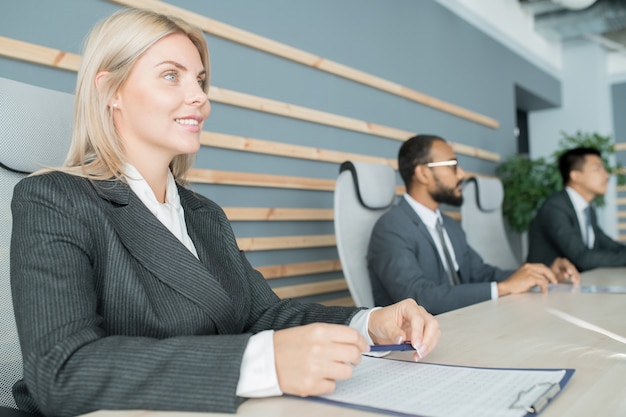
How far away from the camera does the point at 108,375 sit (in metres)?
0.81

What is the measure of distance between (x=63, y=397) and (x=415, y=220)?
1887 millimetres

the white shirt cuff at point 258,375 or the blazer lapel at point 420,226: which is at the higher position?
the blazer lapel at point 420,226

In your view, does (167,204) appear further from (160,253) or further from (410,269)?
(410,269)

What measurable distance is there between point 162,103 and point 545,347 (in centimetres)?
87

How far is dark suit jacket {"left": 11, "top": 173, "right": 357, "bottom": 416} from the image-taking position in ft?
2.64

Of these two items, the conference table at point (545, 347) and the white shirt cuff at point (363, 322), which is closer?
the conference table at point (545, 347)

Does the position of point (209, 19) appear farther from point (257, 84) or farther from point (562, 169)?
point (562, 169)

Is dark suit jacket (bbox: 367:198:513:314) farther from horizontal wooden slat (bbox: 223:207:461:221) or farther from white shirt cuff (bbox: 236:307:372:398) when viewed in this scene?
white shirt cuff (bbox: 236:307:372:398)

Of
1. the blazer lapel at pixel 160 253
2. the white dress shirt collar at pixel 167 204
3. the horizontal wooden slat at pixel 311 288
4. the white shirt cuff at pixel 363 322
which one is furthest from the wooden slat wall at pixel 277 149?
the white shirt cuff at pixel 363 322

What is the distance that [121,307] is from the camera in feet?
3.36

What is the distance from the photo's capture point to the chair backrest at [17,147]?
3.65 feet

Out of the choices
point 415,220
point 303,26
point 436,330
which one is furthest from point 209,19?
point 436,330

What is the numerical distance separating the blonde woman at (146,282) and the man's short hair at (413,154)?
5.26 feet

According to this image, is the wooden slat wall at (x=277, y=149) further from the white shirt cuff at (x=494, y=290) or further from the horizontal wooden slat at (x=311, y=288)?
the white shirt cuff at (x=494, y=290)
